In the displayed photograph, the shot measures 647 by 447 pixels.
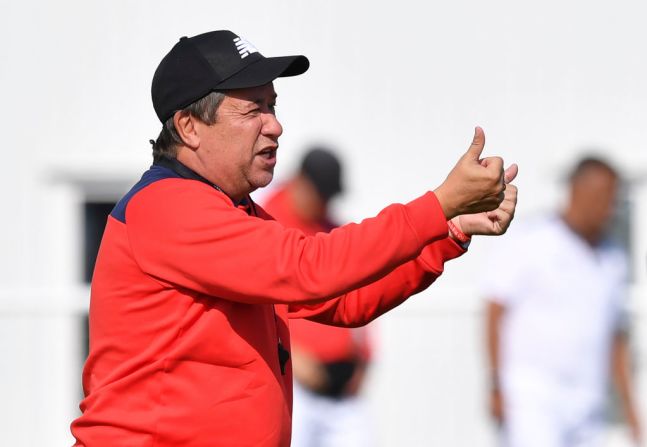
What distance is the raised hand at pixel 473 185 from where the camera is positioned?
3.22 meters

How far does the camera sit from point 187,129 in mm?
3514

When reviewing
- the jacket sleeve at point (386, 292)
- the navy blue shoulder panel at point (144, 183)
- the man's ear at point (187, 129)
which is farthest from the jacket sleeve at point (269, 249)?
the jacket sleeve at point (386, 292)

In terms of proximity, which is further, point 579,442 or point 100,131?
point 100,131

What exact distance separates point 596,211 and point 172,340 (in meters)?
3.96

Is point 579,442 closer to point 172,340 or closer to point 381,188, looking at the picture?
point 381,188

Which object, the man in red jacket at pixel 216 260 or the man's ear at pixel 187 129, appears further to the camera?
the man's ear at pixel 187 129

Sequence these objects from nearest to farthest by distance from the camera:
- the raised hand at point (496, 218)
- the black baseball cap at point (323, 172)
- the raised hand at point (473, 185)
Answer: the raised hand at point (473, 185), the raised hand at point (496, 218), the black baseball cap at point (323, 172)

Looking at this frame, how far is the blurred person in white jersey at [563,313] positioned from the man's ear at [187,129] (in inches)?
144

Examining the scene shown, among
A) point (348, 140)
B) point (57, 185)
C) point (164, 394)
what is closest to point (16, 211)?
point (57, 185)

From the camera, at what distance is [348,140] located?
7.85 m

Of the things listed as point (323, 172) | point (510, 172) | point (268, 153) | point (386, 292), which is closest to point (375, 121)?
point (323, 172)

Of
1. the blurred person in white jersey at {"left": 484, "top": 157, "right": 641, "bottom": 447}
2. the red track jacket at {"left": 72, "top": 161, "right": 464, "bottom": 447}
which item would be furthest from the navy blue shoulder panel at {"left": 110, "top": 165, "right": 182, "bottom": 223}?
the blurred person in white jersey at {"left": 484, "top": 157, "right": 641, "bottom": 447}

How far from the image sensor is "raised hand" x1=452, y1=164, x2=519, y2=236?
11.7 ft

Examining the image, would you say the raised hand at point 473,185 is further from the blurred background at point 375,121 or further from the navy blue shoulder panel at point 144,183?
the blurred background at point 375,121
